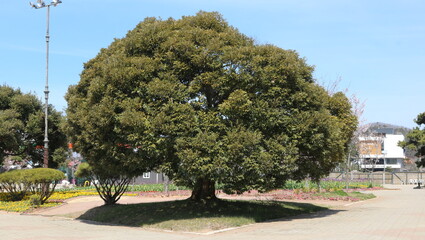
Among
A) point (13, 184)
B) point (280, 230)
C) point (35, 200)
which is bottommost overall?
point (280, 230)

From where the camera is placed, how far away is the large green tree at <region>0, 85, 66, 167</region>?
2510 cm

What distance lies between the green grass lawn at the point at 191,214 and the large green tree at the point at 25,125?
10.9 m

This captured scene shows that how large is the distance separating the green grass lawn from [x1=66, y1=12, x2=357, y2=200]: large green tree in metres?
1.13

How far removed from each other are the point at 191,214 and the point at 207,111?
3437mm

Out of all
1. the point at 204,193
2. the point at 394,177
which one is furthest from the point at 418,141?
the point at 204,193

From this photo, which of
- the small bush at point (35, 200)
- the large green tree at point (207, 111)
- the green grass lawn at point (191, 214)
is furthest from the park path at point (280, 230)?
the small bush at point (35, 200)

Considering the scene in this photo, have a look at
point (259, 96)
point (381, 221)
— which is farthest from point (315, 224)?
point (259, 96)

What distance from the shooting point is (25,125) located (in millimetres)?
26734

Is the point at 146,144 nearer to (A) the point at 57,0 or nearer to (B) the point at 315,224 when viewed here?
(B) the point at 315,224

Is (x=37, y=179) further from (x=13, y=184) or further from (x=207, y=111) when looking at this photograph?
(x=207, y=111)

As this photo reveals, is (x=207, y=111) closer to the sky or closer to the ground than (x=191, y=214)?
closer to the sky

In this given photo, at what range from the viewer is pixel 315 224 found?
13297mm

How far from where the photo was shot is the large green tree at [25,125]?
988 inches

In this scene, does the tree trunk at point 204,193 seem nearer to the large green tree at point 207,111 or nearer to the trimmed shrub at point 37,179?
the large green tree at point 207,111
